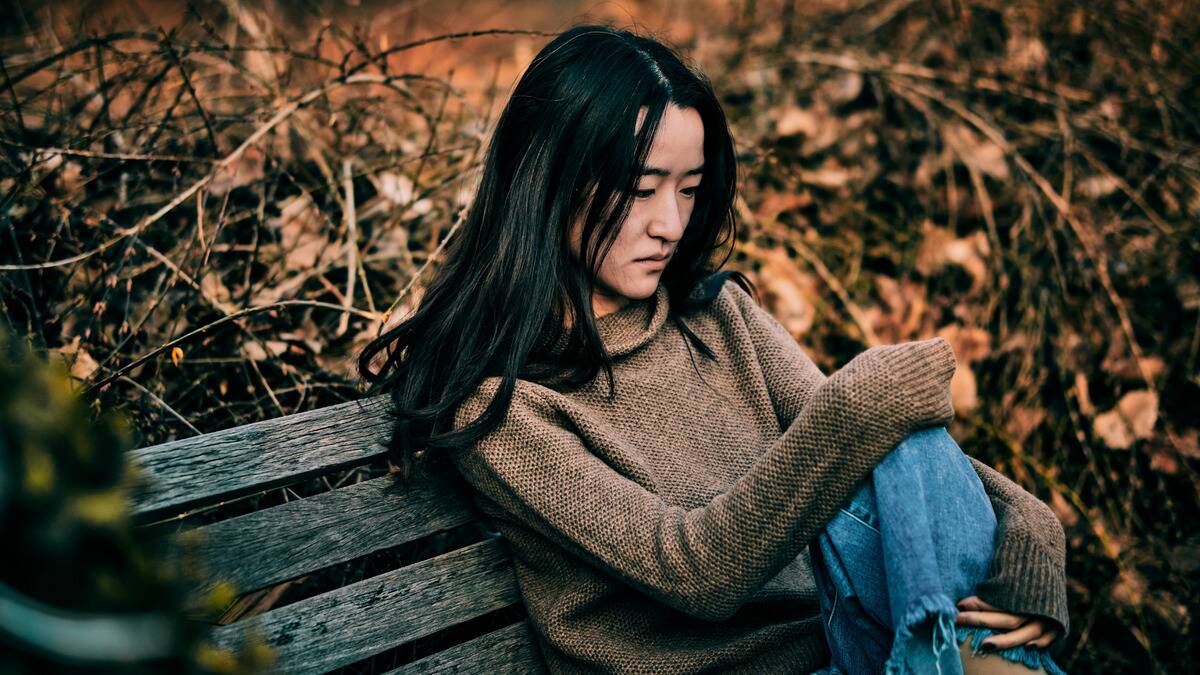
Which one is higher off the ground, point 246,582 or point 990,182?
point 990,182

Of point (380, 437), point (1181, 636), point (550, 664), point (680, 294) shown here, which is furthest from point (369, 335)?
point (1181, 636)

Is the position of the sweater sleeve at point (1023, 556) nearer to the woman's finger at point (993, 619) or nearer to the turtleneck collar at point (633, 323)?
the woman's finger at point (993, 619)

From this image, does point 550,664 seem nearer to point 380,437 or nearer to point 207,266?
point 380,437

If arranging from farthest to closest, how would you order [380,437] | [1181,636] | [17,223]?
[1181,636] → [17,223] → [380,437]

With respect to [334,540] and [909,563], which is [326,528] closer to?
[334,540]

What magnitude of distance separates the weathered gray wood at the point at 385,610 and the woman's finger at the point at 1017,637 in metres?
0.81

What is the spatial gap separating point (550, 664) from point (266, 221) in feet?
4.52

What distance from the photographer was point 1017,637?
1.30m

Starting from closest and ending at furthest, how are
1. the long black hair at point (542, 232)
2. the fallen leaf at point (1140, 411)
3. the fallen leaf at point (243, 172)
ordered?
the long black hair at point (542, 232) → the fallen leaf at point (243, 172) → the fallen leaf at point (1140, 411)

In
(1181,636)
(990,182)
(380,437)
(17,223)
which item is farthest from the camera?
(990,182)

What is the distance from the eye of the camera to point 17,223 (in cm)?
201

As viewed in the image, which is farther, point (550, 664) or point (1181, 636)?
point (1181, 636)

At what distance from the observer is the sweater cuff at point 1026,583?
1.29 m

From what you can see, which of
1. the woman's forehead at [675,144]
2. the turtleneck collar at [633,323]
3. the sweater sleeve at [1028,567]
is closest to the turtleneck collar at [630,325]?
the turtleneck collar at [633,323]
